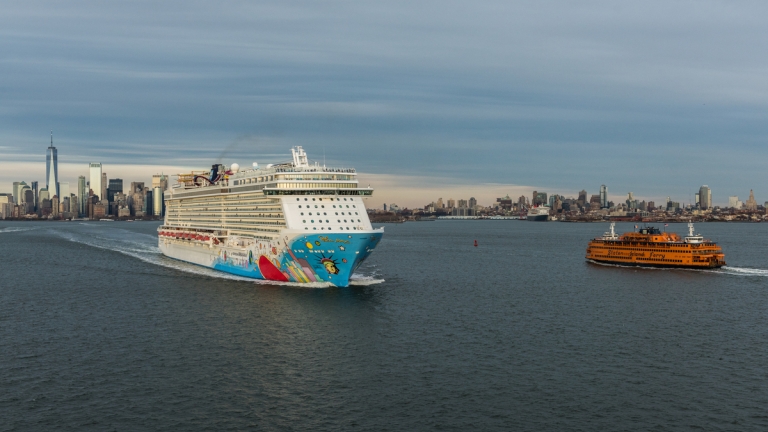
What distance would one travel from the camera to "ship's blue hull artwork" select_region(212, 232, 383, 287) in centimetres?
5253

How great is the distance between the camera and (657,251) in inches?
3157

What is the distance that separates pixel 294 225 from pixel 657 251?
1907 inches

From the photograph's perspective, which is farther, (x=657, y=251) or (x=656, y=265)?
(x=657, y=251)

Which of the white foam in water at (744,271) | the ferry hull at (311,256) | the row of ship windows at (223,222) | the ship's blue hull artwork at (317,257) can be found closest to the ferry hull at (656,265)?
the white foam in water at (744,271)

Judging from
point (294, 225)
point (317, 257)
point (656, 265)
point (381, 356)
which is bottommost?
point (381, 356)

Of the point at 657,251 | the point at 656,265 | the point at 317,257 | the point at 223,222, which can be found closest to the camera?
the point at 317,257

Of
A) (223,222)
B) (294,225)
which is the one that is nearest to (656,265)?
(294,225)

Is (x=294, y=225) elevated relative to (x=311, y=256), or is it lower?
elevated

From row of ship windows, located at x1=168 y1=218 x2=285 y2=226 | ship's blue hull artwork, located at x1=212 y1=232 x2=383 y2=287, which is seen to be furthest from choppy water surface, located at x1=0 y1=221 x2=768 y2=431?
row of ship windows, located at x1=168 y1=218 x2=285 y2=226

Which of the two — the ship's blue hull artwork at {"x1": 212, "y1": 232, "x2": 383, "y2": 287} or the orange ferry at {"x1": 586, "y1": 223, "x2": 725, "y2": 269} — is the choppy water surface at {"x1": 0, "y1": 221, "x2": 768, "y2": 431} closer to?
the ship's blue hull artwork at {"x1": 212, "y1": 232, "x2": 383, "y2": 287}

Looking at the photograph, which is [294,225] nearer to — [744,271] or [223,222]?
[223,222]

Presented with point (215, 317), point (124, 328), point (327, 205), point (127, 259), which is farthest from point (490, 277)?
point (127, 259)

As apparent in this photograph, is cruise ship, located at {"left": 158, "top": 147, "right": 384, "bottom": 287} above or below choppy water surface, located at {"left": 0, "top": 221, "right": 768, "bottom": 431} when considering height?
above

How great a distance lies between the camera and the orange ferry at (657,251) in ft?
254
